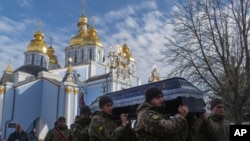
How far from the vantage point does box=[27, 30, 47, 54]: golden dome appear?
45.9 meters

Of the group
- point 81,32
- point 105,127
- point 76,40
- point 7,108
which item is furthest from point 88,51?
point 105,127

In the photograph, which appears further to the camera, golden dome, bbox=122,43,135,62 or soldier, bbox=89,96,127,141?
golden dome, bbox=122,43,135,62

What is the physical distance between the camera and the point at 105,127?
5098mm

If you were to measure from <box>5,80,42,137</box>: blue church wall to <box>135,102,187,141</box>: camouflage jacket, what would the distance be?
3536 centimetres

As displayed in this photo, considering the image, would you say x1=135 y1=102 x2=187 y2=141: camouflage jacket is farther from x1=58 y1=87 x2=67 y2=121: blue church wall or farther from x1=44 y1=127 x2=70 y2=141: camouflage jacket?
x1=58 y1=87 x2=67 y2=121: blue church wall

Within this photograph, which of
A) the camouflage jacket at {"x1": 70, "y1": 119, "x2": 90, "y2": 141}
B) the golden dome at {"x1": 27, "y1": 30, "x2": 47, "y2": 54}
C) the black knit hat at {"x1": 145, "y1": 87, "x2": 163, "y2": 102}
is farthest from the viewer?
the golden dome at {"x1": 27, "y1": 30, "x2": 47, "y2": 54}

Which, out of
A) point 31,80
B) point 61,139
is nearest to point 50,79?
point 31,80

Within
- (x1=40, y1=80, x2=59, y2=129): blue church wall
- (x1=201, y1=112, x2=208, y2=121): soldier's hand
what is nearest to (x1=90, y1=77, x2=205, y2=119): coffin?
(x1=201, y1=112, x2=208, y2=121): soldier's hand

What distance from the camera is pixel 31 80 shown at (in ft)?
131

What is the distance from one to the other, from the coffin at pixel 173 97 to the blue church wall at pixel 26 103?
32.5 metres

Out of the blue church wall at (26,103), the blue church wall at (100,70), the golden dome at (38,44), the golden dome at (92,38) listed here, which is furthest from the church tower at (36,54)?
the blue church wall at (100,70)

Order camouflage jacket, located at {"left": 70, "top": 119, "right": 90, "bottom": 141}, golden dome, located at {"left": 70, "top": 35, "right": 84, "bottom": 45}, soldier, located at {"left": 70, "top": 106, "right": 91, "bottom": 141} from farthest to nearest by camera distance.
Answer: golden dome, located at {"left": 70, "top": 35, "right": 84, "bottom": 45}, soldier, located at {"left": 70, "top": 106, "right": 91, "bottom": 141}, camouflage jacket, located at {"left": 70, "top": 119, "right": 90, "bottom": 141}

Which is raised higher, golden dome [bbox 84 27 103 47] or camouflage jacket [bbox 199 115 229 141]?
golden dome [bbox 84 27 103 47]

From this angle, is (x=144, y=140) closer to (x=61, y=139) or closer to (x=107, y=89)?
(x=61, y=139)
